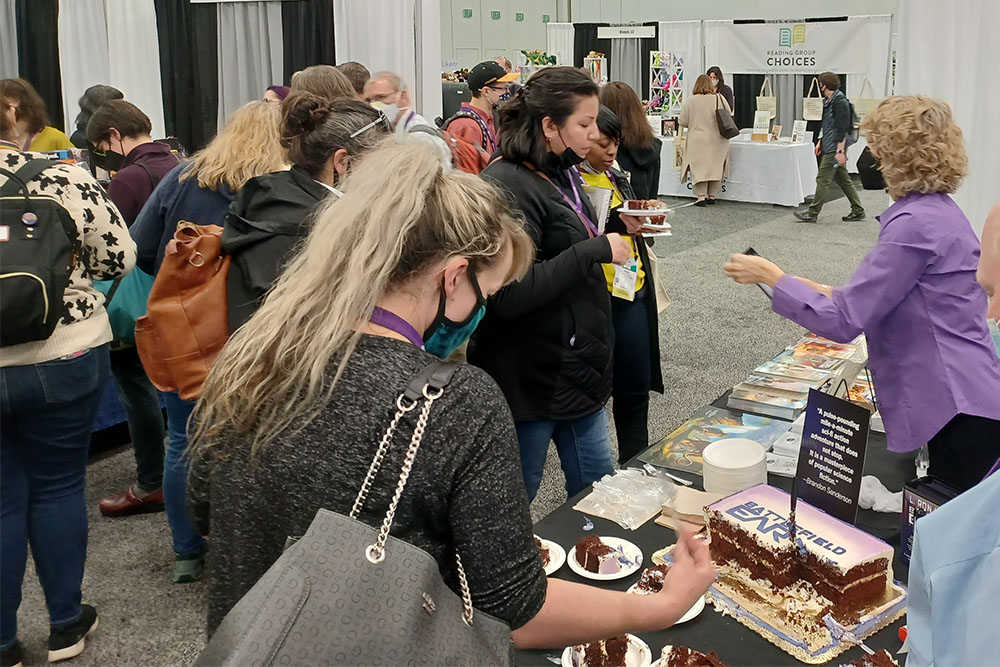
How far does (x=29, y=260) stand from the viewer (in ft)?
6.12

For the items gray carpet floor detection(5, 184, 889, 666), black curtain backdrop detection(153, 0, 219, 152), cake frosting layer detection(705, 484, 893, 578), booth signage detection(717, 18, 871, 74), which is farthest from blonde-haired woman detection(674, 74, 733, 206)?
cake frosting layer detection(705, 484, 893, 578)

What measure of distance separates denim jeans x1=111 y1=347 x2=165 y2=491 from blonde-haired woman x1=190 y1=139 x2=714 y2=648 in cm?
208

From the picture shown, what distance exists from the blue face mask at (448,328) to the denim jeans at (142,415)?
1.98 metres

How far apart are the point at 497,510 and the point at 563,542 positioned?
77 centimetres

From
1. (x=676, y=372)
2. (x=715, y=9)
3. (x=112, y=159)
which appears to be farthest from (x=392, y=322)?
(x=715, y=9)

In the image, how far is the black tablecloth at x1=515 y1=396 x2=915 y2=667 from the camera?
4.30ft

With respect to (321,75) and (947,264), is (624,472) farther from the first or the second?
(321,75)

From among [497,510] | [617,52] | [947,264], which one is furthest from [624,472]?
[617,52]

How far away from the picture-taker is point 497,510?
0.91m

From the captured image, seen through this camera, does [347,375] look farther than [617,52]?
No

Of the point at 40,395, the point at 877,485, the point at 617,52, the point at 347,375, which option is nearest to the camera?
the point at 347,375

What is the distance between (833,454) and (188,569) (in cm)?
196

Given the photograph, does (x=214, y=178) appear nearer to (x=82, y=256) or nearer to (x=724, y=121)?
(x=82, y=256)

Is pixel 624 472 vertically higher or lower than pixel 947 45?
lower
